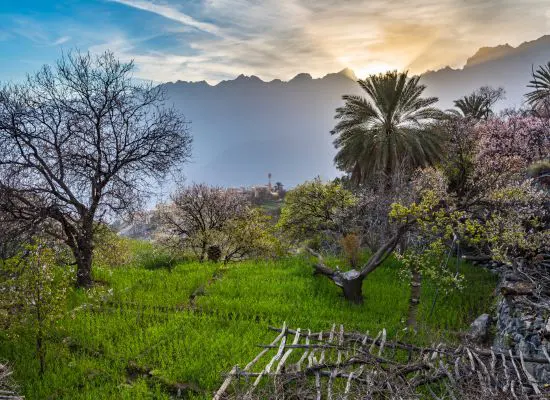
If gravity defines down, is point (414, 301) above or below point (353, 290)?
below

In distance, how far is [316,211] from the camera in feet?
66.1

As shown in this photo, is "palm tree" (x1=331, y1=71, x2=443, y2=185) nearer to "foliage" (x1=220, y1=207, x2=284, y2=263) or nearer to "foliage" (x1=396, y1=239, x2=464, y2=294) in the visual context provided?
"foliage" (x1=396, y1=239, x2=464, y2=294)

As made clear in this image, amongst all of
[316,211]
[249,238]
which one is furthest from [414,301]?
[249,238]

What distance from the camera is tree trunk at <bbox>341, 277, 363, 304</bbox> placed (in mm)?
12453

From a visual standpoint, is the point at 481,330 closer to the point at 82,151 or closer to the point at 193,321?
the point at 193,321

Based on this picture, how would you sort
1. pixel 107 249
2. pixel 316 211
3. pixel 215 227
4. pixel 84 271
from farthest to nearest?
pixel 215 227, pixel 316 211, pixel 107 249, pixel 84 271

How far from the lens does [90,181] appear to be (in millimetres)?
13570

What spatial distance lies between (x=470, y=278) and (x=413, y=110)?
9.82 m

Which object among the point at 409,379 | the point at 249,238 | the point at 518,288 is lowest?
the point at 409,379

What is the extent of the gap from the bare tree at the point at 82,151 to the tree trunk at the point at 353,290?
8149mm

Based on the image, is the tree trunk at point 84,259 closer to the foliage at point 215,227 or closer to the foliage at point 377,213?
the foliage at point 215,227

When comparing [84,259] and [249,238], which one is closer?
[84,259]

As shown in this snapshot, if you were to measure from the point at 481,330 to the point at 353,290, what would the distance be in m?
4.01

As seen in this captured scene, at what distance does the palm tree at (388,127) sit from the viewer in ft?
63.6
